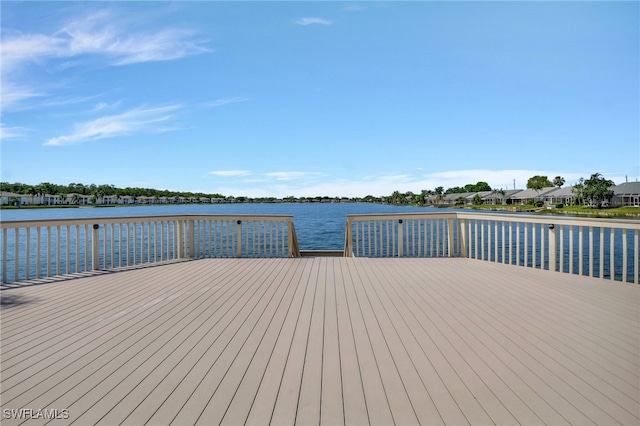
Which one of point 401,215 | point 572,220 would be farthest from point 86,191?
point 572,220

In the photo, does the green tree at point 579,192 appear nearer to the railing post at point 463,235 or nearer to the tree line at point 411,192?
the tree line at point 411,192

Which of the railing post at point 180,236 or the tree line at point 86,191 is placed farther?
the tree line at point 86,191

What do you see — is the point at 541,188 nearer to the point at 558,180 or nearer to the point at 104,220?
the point at 558,180

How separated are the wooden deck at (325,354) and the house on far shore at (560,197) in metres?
70.0

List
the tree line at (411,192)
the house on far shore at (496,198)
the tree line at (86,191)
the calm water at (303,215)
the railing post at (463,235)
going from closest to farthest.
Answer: the railing post at (463,235) < the calm water at (303,215) < the tree line at (411,192) < the tree line at (86,191) < the house on far shore at (496,198)

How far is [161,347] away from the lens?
2350mm

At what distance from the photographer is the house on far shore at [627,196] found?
48869 mm

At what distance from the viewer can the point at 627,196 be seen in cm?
5006

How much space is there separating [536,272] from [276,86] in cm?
1235

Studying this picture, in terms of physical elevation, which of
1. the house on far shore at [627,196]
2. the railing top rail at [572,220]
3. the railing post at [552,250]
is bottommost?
the railing post at [552,250]

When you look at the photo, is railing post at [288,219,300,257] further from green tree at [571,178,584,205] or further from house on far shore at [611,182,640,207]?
green tree at [571,178,584,205]

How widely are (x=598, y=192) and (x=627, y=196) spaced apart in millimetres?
3910

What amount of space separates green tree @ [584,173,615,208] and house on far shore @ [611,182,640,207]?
100 cm

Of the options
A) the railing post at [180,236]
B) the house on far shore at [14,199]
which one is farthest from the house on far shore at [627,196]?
the house on far shore at [14,199]
